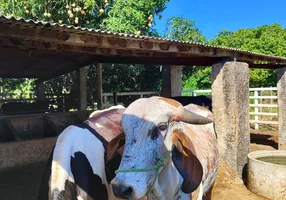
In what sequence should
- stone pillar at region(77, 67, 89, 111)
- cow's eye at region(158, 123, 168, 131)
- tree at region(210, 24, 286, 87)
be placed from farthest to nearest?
tree at region(210, 24, 286, 87) < stone pillar at region(77, 67, 89, 111) < cow's eye at region(158, 123, 168, 131)

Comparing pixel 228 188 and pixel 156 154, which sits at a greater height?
pixel 156 154

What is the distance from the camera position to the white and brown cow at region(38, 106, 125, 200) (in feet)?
7.35

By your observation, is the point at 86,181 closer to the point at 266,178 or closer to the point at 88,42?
the point at 88,42

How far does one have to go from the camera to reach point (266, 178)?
440 cm

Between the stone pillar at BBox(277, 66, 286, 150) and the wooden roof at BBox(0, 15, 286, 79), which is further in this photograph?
the stone pillar at BBox(277, 66, 286, 150)

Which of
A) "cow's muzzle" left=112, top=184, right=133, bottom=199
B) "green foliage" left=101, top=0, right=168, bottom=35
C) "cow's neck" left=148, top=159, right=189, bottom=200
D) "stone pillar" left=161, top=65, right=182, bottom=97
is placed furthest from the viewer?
"green foliage" left=101, top=0, right=168, bottom=35

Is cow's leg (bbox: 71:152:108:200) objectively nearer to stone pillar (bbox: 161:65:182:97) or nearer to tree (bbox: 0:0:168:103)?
stone pillar (bbox: 161:65:182:97)

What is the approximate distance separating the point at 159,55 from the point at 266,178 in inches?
105

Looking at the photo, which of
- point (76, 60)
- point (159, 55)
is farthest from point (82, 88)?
point (159, 55)

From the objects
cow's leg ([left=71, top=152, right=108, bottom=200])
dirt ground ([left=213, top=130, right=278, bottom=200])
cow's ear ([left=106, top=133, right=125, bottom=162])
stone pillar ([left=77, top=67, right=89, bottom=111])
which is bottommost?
dirt ground ([left=213, top=130, right=278, bottom=200])

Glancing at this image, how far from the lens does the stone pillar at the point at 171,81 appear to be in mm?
8258

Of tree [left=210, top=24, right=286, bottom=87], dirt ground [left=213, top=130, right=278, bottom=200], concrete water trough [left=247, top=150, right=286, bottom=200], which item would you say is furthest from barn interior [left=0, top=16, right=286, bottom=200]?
tree [left=210, top=24, right=286, bottom=87]

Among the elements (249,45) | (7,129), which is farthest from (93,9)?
(249,45)

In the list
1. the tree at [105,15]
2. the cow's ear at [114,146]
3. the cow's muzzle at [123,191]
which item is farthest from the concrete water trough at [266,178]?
the tree at [105,15]
